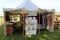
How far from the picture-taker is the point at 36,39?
7.08 m

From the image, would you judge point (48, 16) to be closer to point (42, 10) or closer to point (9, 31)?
point (42, 10)

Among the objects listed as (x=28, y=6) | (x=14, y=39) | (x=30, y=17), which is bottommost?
(x=14, y=39)

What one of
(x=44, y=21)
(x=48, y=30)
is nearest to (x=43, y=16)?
(x=44, y=21)

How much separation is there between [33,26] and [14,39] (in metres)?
1.70

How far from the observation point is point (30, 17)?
27.4 ft

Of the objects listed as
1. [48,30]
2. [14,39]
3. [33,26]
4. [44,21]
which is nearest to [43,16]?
[44,21]

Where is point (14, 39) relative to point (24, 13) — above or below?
below

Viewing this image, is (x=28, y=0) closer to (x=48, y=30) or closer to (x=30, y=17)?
(x=30, y=17)

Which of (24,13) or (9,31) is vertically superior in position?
(24,13)

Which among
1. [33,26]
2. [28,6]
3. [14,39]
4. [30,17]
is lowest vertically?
[14,39]

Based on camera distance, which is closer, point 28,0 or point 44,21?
point 28,0

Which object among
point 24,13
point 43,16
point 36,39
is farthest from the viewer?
point 43,16

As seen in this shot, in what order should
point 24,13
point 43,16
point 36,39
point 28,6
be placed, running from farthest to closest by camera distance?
point 43,16 < point 28,6 < point 24,13 < point 36,39

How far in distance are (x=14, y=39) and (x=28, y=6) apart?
2.66 metres
